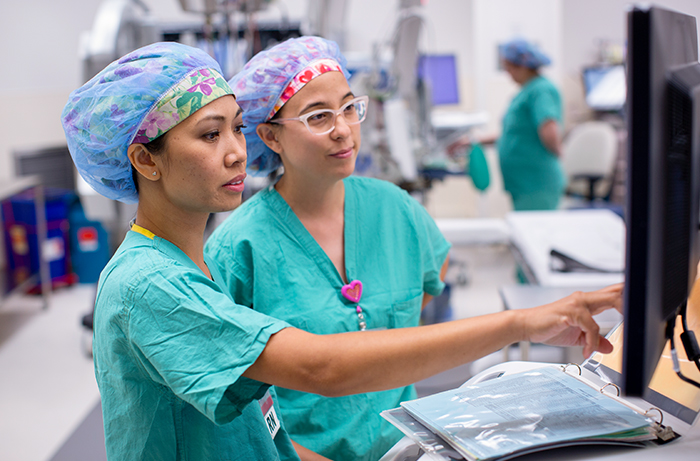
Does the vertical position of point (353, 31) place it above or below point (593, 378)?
above

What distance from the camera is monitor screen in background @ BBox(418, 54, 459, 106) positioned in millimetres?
5168

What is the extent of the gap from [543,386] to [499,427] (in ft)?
0.51

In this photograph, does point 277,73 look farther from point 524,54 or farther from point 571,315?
point 524,54

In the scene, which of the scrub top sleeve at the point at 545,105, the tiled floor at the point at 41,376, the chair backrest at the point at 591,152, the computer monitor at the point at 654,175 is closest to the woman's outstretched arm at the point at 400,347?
the computer monitor at the point at 654,175

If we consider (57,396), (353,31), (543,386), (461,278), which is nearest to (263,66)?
(543,386)

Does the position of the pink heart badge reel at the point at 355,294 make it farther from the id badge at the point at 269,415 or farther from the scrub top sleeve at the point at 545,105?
the scrub top sleeve at the point at 545,105

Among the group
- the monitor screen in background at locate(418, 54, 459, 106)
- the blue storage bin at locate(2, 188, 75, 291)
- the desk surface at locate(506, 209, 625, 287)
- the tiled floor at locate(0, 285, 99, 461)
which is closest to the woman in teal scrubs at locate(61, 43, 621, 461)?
the desk surface at locate(506, 209, 625, 287)

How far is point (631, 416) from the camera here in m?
0.83

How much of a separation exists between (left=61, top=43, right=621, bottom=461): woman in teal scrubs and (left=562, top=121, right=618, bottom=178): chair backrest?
151 inches

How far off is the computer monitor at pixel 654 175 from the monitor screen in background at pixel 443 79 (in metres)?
4.62

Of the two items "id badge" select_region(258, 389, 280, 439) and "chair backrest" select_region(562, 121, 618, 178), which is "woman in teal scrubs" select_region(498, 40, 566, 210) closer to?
"chair backrest" select_region(562, 121, 618, 178)

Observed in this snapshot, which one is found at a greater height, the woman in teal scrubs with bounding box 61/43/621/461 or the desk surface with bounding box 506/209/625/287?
the woman in teal scrubs with bounding box 61/43/621/461

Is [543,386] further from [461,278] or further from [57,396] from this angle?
[461,278]

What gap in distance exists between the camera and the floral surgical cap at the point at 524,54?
10.7 feet
